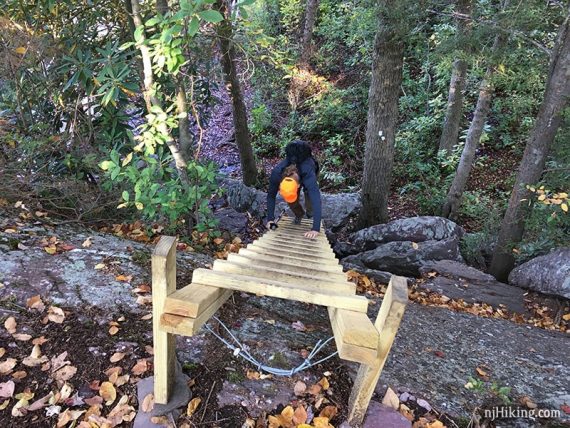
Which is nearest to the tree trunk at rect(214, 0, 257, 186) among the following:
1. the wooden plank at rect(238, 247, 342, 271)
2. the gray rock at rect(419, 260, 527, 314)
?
the wooden plank at rect(238, 247, 342, 271)

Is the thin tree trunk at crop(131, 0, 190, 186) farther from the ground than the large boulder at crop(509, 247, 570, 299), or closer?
farther from the ground

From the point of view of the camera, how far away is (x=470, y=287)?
6023 millimetres

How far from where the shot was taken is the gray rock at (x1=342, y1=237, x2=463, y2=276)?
22.6 ft

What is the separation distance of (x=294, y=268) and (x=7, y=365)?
2066 millimetres

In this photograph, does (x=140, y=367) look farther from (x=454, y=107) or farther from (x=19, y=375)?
(x=454, y=107)

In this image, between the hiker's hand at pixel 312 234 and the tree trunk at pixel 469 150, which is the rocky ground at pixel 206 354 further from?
the tree trunk at pixel 469 150

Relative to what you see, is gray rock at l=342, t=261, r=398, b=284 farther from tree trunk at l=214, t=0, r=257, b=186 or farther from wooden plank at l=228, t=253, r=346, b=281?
tree trunk at l=214, t=0, r=257, b=186

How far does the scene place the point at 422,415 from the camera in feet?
8.02

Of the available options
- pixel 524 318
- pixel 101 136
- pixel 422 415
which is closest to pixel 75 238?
pixel 101 136

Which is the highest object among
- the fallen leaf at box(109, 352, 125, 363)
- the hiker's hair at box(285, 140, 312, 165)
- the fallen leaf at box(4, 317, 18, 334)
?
the hiker's hair at box(285, 140, 312, 165)

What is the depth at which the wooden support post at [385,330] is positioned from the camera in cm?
182

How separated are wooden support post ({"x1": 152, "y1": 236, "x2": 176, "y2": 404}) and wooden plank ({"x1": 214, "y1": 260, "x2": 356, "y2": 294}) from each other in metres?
0.56

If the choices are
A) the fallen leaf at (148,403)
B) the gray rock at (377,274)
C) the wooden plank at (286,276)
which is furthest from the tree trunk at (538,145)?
the fallen leaf at (148,403)

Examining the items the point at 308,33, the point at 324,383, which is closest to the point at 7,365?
the point at 324,383
